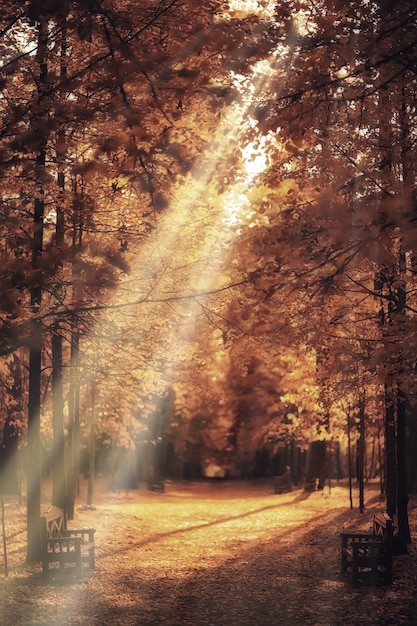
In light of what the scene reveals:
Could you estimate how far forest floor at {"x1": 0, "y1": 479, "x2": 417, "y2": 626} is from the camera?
9500mm

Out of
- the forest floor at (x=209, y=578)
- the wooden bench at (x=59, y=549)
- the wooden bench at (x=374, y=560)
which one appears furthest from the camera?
the wooden bench at (x=59, y=549)

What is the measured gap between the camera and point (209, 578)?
39.9 feet

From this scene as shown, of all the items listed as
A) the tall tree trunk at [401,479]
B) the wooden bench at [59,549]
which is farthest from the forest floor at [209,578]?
the tall tree trunk at [401,479]

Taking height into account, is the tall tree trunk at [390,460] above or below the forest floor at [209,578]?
above

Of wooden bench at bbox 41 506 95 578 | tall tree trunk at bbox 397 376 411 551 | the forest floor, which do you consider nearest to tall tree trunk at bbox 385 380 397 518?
tall tree trunk at bbox 397 376 411 551

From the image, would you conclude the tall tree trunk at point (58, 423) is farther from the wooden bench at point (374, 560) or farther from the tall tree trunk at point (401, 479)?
the wooden bench at point (374, 560)

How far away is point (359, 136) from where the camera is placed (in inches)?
444

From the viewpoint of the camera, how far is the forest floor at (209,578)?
9.50m

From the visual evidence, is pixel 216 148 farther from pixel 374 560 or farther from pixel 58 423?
pixel 58 423

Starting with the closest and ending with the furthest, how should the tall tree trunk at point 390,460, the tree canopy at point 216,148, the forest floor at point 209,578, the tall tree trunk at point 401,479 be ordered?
1. the tree canopy at point 216,148
2. the forest floor at point 209,578
3. the tall tree trunk at point 401,479
4. the tall tree trunk at point 390,460

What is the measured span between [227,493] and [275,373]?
575 cm

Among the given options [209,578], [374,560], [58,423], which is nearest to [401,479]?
[374,560]

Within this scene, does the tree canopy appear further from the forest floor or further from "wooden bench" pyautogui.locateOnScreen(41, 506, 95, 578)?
"wooden bench" pyautogui.locateOnScreen(41, 506, 95, 578)

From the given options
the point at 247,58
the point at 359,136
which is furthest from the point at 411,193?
the point at 359,136
